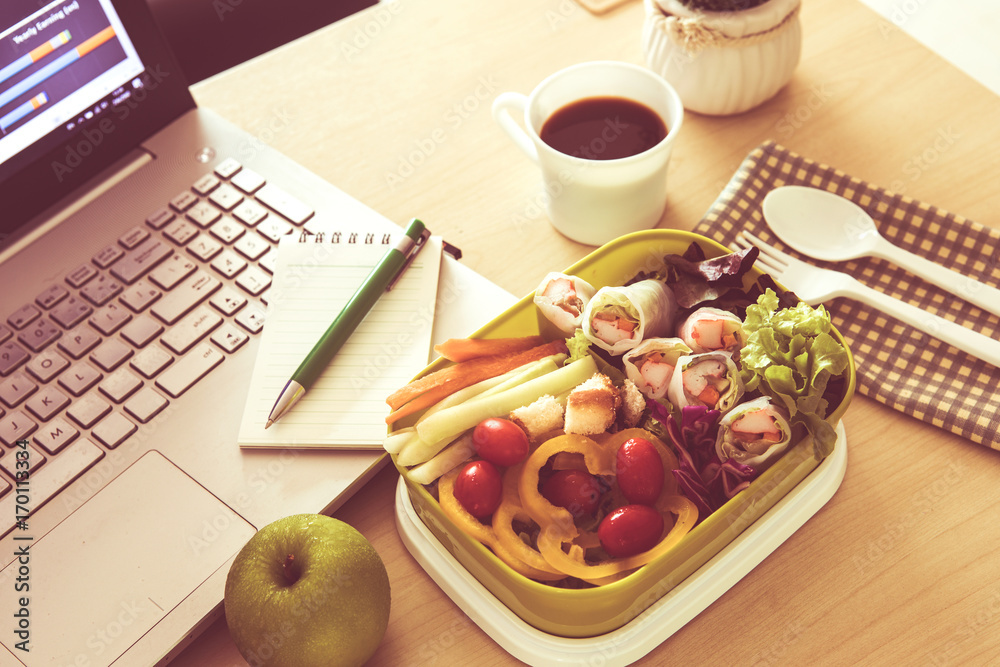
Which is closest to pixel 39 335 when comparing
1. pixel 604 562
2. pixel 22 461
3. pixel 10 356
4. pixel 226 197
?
pixel 10 356

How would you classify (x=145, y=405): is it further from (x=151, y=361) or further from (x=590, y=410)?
(x=590, y=410)

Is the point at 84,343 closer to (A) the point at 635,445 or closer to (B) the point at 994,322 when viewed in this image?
(A) the point at 635,445

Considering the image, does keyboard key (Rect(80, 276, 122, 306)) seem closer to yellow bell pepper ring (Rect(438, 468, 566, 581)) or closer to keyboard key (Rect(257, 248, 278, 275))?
keyboard key (Rect(257, 248, 278, 275))

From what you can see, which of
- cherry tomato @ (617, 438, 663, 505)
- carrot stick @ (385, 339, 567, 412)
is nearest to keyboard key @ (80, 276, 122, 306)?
carrot stick @ (385, 339, 567, 412)

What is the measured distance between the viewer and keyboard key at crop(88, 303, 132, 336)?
2.85ft

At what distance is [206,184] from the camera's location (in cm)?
98

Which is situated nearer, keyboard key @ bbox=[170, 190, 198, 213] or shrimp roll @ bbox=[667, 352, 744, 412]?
shrimp roll @ bbox=[667, 352, 744, 412]

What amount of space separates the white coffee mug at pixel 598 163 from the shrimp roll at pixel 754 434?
307mm

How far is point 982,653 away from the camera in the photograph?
669mm

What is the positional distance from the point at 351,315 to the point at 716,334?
1.19 ft

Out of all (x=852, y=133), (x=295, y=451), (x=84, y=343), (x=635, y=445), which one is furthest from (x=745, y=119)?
(x=84, y=343)

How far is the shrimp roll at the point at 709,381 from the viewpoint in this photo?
659 mm

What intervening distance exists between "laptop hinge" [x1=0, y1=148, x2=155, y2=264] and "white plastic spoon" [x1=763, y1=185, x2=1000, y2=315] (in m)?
0.74

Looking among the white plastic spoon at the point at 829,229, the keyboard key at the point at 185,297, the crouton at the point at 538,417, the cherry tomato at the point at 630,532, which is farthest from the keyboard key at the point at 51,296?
the white plastic spoon at the point at 829,229
